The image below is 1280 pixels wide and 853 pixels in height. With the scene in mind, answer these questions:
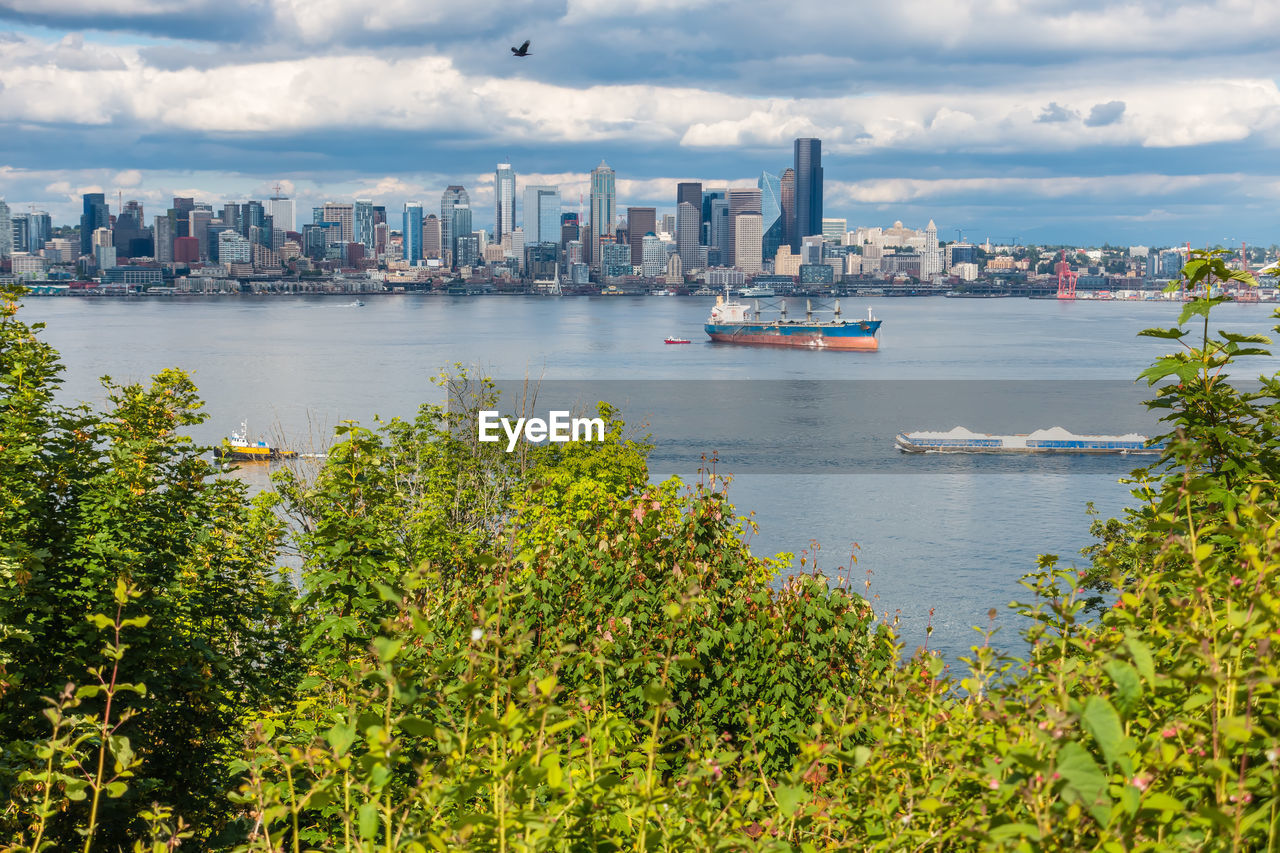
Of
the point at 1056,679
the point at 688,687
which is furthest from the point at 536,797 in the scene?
the point at 688,687

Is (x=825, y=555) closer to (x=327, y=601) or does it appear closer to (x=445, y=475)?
(x=445, y=475)

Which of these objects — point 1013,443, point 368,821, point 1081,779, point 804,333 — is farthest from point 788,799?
point 804,333

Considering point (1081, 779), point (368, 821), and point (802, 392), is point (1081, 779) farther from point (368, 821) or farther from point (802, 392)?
point (802, 392)

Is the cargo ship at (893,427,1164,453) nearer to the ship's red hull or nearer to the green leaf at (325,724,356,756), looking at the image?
the ship's red hull

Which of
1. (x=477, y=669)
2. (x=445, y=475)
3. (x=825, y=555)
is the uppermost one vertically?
(x=477, y=669)

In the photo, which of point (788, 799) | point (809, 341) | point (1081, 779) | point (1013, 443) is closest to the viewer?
point (1081, 779)

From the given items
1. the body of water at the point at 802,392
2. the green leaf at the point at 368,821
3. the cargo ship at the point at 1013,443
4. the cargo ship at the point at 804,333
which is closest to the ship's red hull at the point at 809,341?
the cargo ship at the point at 804,333
